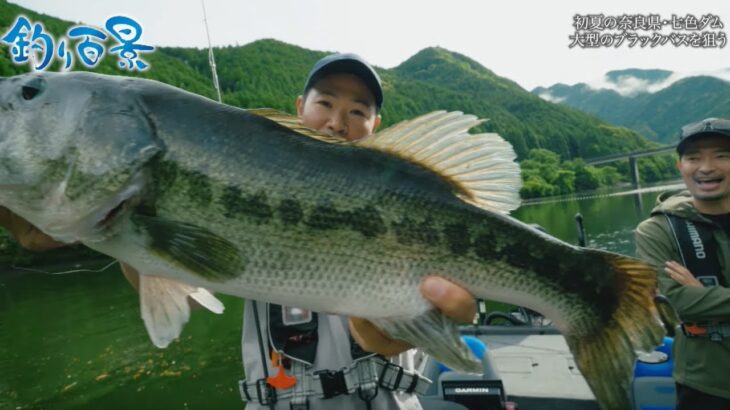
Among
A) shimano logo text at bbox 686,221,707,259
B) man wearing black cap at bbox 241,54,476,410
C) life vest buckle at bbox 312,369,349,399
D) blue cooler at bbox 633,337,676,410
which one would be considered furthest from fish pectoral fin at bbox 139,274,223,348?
blue cooler at bbox 633,337,676,410

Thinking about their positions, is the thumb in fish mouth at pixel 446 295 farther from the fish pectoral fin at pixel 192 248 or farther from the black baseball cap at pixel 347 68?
the black baseball cap at pixel 347 68

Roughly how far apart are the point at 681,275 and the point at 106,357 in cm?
1700

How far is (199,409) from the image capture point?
37.1ft

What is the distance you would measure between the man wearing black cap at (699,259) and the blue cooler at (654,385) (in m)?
0.80

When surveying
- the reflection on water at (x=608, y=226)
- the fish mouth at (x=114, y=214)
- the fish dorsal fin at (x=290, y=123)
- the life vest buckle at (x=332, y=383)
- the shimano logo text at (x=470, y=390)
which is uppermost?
the fish dorsal fin at (x=290, y=123)

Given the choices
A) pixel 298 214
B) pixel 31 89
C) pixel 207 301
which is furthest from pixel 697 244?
pixel 31 89

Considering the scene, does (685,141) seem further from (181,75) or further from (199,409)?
(181,75)

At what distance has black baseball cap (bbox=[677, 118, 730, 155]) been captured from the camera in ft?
15.3

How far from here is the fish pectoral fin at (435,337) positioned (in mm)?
2057

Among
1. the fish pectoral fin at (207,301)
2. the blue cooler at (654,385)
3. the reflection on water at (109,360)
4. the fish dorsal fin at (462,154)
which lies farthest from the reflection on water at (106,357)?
the fish dorsal fin at (462,154)

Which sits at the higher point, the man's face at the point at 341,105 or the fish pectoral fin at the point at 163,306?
the man's face at the point at 341,105

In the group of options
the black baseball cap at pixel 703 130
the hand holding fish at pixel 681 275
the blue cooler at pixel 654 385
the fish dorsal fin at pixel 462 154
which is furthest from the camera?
the blue cooler at pixel 654 385

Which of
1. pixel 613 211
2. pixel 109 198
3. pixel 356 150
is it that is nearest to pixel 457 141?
pixel 356 150

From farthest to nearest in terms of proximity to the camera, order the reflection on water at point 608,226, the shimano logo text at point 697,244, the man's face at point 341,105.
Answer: the reflection on water at point 608,226
the shimano logo text at point 697,244
the man's face at point 341,105
